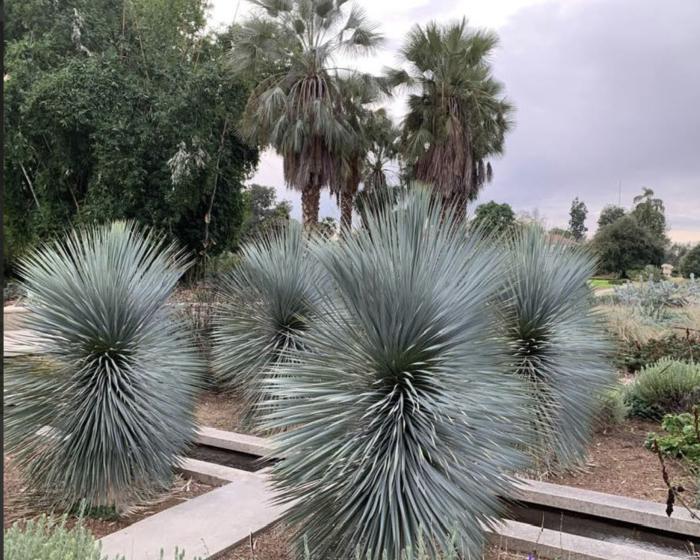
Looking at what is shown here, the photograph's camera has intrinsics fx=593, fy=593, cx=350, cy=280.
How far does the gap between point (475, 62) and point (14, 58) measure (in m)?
14.1

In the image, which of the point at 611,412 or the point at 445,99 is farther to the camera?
the point at 445,99

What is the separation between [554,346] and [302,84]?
13098 millimetres

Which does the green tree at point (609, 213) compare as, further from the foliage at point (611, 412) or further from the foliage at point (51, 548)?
the foliage at point (51, 548)

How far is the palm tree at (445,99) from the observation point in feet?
61.4

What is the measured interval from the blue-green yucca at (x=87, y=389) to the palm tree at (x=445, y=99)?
15.0 meters

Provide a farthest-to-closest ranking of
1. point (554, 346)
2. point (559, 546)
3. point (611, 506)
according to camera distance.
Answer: point (554, 346), point (611, 506), point (559, 546)

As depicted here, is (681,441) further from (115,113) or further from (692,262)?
(692,262)

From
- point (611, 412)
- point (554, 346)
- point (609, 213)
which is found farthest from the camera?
point (609, 213)

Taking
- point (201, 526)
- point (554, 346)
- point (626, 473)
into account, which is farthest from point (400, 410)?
point (626, 473)

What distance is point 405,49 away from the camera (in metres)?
19.4


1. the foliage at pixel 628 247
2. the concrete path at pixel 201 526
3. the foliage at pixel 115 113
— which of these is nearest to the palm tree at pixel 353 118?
the foliage at pixel 115 113

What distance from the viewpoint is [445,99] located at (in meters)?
18.9

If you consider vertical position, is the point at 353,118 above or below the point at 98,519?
above

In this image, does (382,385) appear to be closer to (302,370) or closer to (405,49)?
(302,370)
